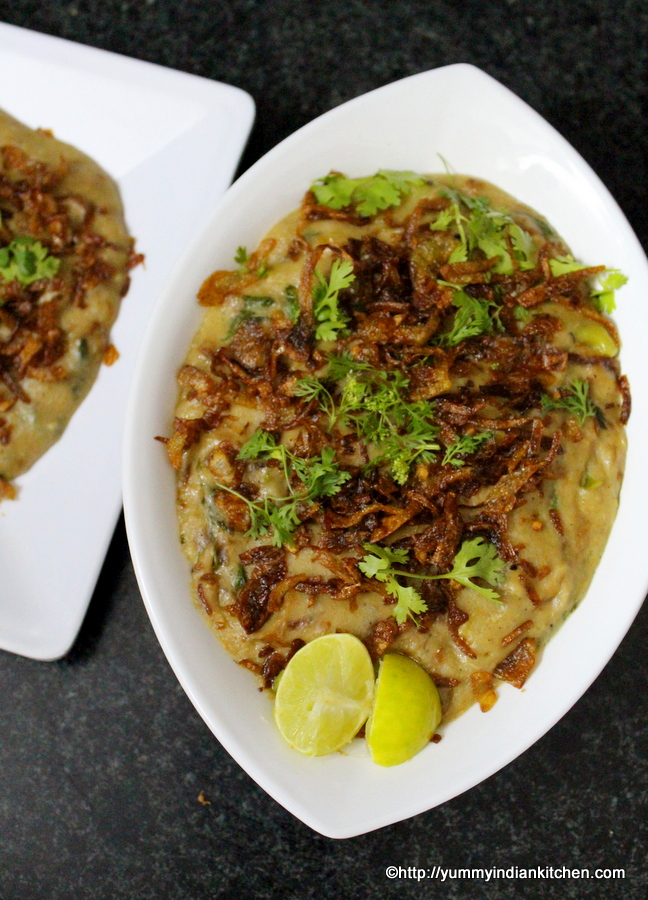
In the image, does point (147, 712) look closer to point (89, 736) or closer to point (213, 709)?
point (89, 736)

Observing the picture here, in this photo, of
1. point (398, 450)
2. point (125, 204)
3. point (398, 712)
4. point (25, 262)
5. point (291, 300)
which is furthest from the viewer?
point (125, 204)

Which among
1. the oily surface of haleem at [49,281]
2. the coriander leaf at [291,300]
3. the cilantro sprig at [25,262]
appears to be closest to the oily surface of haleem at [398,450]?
the coriander leaf at [291,300]

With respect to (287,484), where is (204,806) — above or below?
below

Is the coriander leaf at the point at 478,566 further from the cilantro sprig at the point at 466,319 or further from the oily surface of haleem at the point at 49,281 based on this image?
the oily surface of haleem at the point at 49,281

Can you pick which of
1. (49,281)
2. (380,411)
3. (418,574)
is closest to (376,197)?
(380,411)

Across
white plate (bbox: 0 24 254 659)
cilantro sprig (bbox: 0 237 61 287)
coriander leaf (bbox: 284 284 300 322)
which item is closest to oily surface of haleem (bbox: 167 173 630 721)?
coriander leaf (bbox: 284 284 300 322)

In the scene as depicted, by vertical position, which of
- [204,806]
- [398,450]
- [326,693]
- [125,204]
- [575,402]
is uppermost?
[575,402]

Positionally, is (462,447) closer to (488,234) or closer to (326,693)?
(488,234)

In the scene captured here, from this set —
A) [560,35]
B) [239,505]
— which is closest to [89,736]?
[239,505]

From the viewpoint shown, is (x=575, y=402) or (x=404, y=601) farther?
(x=575, y=402)
